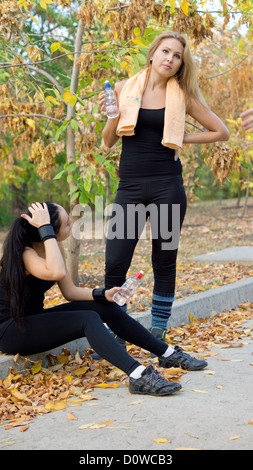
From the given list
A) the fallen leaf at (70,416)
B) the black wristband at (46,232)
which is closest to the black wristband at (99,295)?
the black wristband at (46,232)

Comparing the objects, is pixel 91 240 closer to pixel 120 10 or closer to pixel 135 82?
pixel 120 10

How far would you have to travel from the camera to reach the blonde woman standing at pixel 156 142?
4.22m

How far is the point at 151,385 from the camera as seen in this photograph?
11.7 feet

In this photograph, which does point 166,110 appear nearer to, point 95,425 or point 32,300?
point 32,300

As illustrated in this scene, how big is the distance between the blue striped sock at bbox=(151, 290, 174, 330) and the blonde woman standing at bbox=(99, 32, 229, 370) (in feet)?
0.71

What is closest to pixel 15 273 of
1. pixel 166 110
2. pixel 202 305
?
pixel 166 110

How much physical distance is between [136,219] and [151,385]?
121 cm

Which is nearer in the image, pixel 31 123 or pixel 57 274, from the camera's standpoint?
pixel 57 274

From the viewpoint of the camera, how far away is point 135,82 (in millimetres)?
4320

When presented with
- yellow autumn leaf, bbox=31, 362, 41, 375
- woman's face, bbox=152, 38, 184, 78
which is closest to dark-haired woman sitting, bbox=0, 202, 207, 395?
yellow autumn leaf, bbox=31, 362, 41, 375

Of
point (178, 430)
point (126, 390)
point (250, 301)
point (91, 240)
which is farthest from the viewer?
point (91, 240)

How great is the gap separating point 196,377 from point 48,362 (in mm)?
998

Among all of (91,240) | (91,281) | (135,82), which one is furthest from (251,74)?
(135,82)

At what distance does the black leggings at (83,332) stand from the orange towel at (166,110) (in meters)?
1.16
